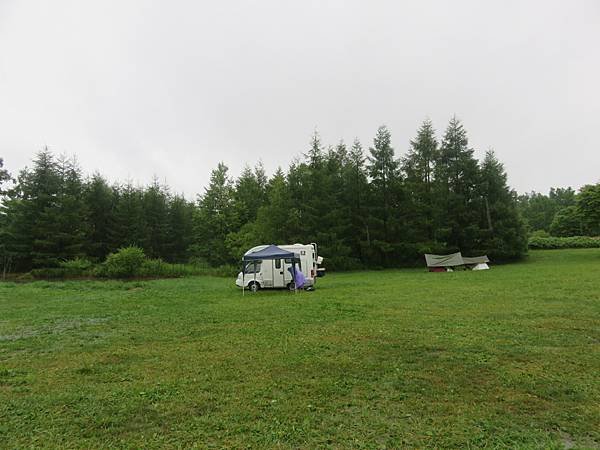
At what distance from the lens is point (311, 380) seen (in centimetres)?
429

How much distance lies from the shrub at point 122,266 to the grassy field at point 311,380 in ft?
56.0

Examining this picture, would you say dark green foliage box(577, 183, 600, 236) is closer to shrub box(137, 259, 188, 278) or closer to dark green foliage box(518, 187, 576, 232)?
shrub box(137, 259, 188, 278)

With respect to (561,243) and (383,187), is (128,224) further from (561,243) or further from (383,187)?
(561,243)

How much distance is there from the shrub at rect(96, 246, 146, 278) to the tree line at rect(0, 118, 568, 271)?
7069 millimetres

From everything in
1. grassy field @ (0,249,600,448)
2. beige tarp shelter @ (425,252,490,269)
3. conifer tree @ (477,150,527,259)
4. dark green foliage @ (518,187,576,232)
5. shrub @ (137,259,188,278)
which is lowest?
grassy field @ (0,249,600,448)

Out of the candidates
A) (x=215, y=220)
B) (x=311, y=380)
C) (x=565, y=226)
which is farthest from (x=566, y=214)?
(x=311, y=380)

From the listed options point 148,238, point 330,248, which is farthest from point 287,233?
point 148,238

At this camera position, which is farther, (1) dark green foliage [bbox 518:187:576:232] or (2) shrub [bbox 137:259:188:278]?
(1) dark green foliage [bbox 518:187:576:232]

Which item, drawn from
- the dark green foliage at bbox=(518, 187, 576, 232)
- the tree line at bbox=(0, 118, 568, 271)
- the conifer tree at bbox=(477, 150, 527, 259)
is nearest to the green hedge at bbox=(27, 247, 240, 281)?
the tree line at bbox=(0, 118, 568, 271)

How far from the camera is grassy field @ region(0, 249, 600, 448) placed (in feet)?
10.1

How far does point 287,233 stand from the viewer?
27453mm

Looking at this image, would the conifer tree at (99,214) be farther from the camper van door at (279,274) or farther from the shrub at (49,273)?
the camper van door at (279,274)

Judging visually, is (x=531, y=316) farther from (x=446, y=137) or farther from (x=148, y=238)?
(x=148, y=238)

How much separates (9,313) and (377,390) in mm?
11232
